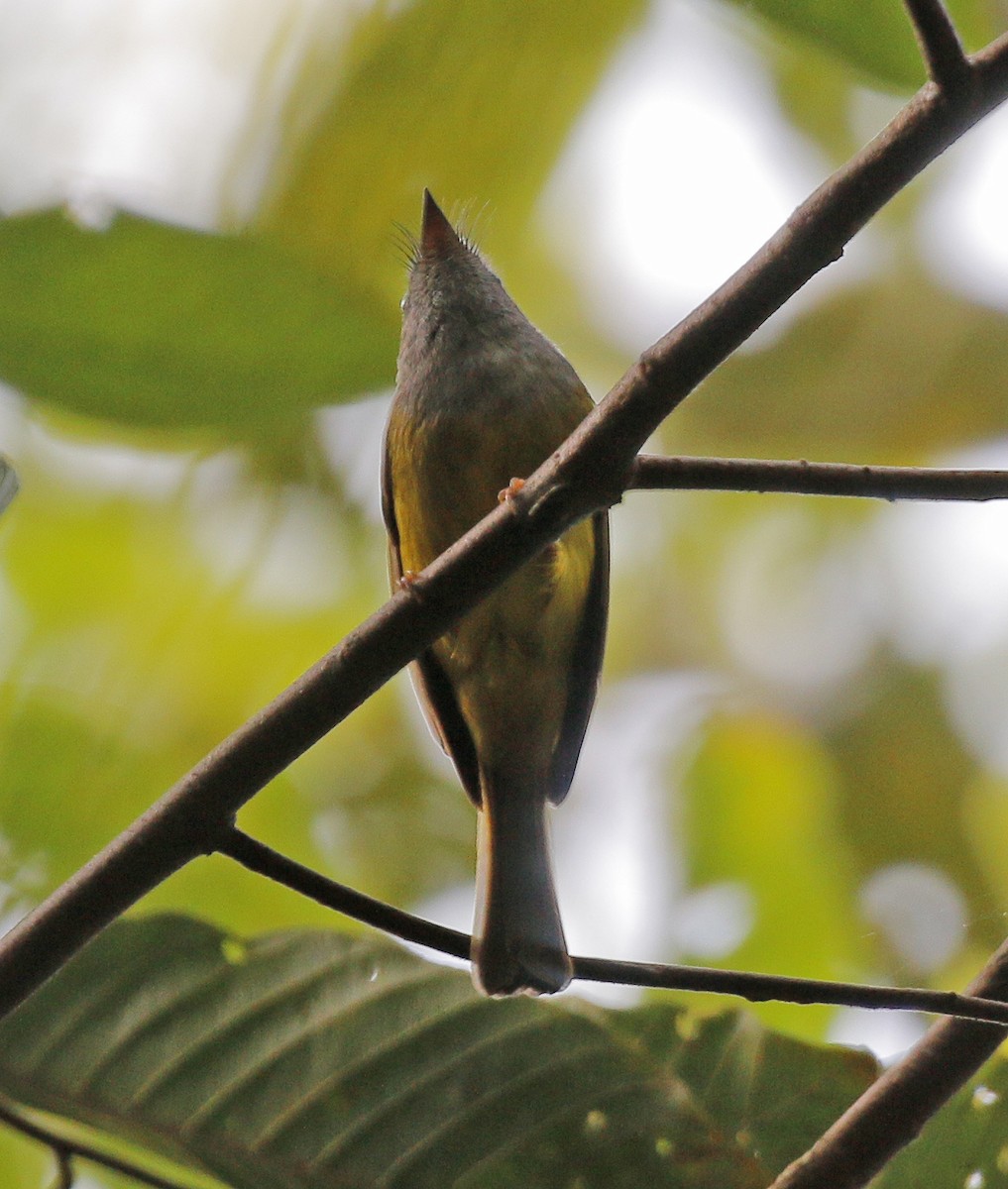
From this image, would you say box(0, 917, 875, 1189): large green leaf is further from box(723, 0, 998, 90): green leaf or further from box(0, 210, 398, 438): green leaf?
box(723, 0, 998, 90): green leaf

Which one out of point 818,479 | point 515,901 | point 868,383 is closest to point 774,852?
point 515,901

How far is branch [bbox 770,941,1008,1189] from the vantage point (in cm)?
134

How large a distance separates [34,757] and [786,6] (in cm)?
143

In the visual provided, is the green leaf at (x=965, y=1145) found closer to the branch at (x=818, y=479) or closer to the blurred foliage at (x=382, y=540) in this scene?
the blurred foliage at (x=382, y=540)

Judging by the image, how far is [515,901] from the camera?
2121 millimetres

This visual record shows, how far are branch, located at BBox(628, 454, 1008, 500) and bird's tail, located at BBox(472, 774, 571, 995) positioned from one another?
47 centimetres

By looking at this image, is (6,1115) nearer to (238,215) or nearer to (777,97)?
(238,215)

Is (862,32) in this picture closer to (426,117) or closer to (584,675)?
(584,675)

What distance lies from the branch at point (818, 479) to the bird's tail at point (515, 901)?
18.6 inches

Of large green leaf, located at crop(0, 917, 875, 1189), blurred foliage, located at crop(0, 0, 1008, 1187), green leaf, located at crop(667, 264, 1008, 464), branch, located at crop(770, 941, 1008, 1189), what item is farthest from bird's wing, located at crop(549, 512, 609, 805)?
green leaf, located at crop(667, 264, 1008, 464)

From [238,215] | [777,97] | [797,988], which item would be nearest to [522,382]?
[238,215]

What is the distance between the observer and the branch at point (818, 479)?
3.80 feet

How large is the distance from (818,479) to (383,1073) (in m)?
0.79

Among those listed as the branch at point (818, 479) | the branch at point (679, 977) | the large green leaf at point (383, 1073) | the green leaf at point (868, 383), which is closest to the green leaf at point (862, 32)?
the branch at point (818, 479)
